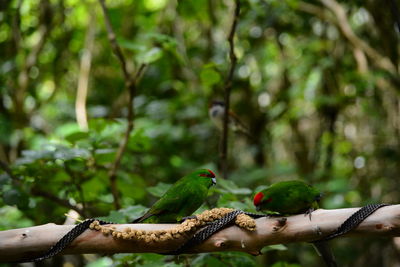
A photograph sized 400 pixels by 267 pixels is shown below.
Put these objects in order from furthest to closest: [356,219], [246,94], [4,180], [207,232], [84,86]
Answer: [246,94]
[84,86]
[4,180]
[207,232]
[356,219]

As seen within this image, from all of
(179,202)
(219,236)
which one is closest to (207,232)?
(219,236)

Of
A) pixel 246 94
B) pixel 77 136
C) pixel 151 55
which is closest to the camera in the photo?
pixel 77 136

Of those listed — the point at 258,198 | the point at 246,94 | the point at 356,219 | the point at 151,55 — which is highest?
the point at 151,55

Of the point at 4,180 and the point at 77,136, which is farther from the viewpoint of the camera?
the point at 77,136

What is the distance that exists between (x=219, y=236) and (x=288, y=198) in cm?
45

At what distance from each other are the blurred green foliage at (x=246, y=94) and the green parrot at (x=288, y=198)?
6.93ft

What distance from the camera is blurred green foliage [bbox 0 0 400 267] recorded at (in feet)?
15.8

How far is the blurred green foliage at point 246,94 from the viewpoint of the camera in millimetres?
4824

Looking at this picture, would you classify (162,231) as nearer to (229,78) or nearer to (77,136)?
(77,136)

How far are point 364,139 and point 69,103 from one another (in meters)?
3.85

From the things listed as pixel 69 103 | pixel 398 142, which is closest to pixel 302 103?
pixel 398 142

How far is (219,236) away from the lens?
161cm

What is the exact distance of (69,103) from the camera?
613cm

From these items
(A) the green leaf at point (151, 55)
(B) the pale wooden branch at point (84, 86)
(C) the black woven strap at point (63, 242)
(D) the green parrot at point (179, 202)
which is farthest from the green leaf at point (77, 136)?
(B) the pale wooden branch at point (84, 86)
